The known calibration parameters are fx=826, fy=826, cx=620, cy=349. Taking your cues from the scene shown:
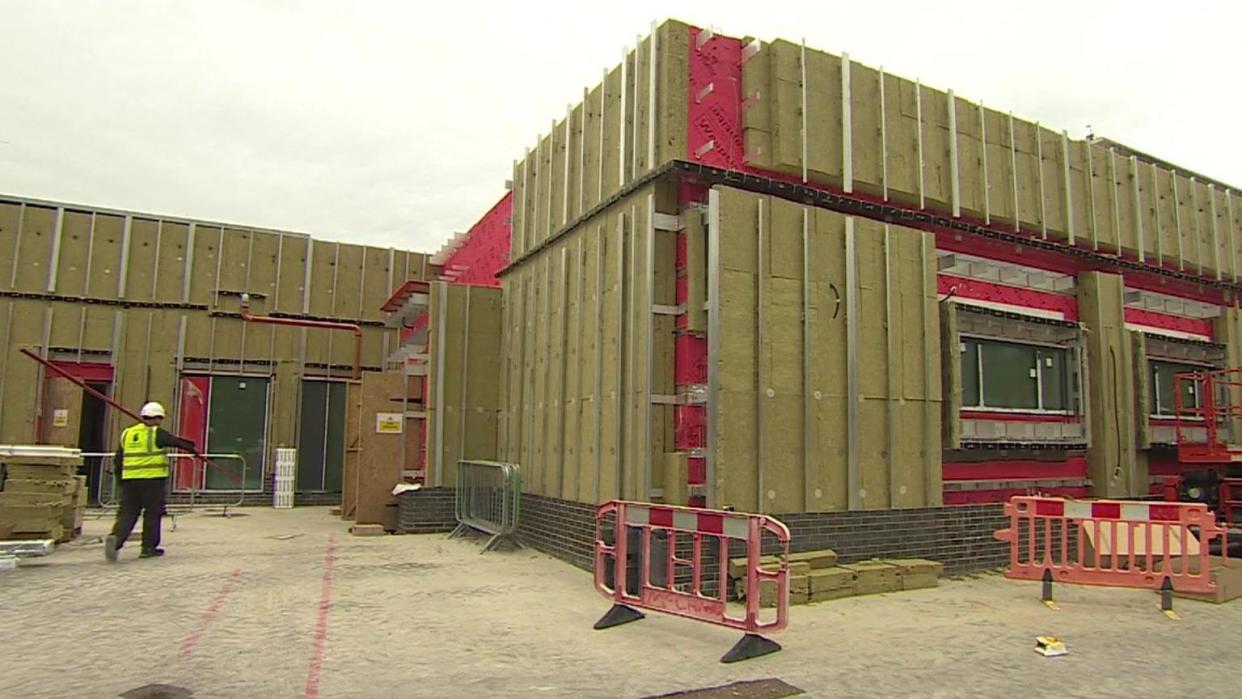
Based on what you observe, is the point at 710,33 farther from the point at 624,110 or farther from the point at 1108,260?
the point at 1108,260

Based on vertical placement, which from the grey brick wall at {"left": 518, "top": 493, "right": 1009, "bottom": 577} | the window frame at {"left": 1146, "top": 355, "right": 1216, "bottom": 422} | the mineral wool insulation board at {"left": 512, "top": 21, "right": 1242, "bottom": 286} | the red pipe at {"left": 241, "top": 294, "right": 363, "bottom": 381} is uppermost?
the mineral wool insulation board at {"left": 512, "top": 21, "right": 1242, "bottom": 286}

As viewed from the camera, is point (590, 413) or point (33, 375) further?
point (33, 375)

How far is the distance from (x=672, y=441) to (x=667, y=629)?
8.62ft

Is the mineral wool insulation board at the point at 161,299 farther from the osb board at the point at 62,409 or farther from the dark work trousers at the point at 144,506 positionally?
the dark work trousers at the point at 144,506

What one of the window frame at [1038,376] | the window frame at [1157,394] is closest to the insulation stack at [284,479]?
the window frame at [1038,376]

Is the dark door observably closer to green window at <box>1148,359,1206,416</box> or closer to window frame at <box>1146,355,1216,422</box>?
window frame at <box>1146,355,1216,422</box>

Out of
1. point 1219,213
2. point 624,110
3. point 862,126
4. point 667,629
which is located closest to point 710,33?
point 624,110

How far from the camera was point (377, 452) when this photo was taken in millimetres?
13812

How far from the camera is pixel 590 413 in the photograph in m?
10.6

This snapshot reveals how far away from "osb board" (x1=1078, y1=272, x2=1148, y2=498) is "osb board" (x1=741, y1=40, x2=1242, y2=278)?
799mm

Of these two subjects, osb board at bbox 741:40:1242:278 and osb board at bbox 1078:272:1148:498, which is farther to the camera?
osb board at bbox 1078:272:1148:498

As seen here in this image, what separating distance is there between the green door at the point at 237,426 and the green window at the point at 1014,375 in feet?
53.7

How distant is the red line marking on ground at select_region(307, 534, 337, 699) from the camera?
5449 mm

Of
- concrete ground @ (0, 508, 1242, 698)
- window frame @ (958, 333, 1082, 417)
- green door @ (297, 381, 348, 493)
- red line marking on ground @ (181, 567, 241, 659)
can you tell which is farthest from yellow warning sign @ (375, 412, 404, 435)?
window frame @ (958, 333, 1082, 417)
